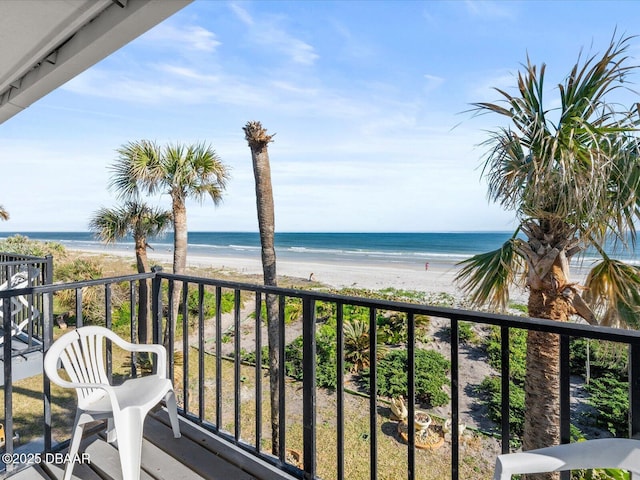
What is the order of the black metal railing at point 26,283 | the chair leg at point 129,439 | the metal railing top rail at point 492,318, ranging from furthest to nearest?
the black metal railing at point 26,283 < the chair leg at point 129,439 < the metal railing top rail at point 492,318

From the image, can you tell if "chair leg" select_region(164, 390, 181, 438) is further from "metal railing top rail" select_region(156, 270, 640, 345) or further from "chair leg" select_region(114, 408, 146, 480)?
"metal railing top rail" select_region(156, 270, 640, 345)

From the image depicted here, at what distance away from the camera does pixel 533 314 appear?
3.79 m

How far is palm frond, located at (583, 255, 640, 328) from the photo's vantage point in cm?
346

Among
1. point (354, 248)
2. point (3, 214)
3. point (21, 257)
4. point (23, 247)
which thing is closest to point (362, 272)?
point (354, 248)

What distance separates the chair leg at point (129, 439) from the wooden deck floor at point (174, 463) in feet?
0.70

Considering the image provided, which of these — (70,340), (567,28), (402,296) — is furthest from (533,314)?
(402,296)

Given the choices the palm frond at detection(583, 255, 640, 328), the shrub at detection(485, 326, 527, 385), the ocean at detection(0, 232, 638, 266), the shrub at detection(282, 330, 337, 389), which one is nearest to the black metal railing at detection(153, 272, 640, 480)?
the palm frond at detection(583, 255, 640, 328)

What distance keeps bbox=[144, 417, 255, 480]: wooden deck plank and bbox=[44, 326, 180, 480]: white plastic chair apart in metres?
0.08

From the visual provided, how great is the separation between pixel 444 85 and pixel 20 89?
46.8ft

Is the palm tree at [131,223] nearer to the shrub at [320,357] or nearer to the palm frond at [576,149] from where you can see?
the shrub at [320,357]

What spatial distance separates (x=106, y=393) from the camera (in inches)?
68.5

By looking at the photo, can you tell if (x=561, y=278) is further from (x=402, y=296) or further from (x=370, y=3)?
(x=402, y=296)

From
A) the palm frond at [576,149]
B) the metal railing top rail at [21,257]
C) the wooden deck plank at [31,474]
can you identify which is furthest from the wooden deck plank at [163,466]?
the metal railing top rail at [21,257]

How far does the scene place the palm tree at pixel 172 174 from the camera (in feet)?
27.5
